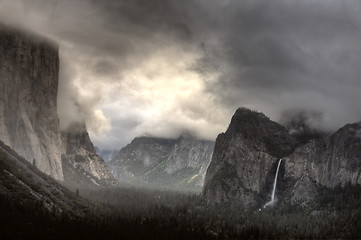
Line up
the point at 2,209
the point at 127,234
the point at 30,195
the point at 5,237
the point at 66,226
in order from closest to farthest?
the point at 5,237 < the point at 2,209 < the point at 66,226 < the point at 127,234 < the point at 30,195

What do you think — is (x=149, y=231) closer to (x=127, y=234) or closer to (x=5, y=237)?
(x=127, y=234)

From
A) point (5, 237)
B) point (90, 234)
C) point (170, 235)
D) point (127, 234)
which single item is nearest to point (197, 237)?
point (170, 235)

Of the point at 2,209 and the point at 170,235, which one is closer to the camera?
the point at 2,209

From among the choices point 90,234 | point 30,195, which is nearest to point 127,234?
point 90,234

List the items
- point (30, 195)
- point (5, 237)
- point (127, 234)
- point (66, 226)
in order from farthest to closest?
point (30, 195) < point (127, 234) < point (66, 226) < point (5, 237)

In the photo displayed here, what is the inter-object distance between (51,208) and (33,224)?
136 feet

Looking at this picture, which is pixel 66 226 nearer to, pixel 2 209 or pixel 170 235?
pixel 2 209

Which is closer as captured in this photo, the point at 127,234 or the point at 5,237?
the point at 5,237

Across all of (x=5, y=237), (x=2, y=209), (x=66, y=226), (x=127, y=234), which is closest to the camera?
(x=5, y=237)

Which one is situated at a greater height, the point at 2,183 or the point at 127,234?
Answer: the point at 2,183

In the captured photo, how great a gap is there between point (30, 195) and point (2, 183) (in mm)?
17024

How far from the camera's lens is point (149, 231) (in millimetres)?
199875

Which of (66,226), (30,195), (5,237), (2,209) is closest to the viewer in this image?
(5,237)

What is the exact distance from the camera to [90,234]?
166875 millimetres
